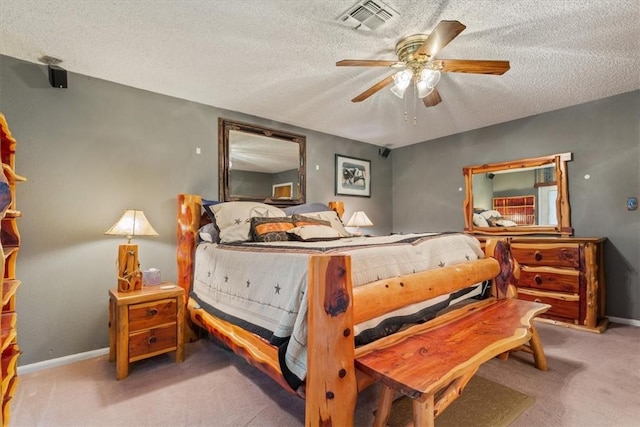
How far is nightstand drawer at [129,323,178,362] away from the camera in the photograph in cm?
208

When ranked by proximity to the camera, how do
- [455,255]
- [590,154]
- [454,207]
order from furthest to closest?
1. [454,207]
2. [590,154]
3. [455,255]

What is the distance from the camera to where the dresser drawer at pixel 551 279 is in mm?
2908

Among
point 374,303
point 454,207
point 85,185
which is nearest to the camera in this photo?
point 374,303

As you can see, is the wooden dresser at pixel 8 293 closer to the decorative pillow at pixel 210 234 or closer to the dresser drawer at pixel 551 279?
the decorative pillow at pixel 210 234

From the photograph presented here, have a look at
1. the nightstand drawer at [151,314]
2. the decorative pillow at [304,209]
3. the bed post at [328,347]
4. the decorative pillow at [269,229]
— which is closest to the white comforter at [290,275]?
the bed post at [328,347]

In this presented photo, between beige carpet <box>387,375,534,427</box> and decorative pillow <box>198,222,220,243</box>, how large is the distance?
187 centimetres

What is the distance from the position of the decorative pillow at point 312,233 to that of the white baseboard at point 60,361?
184 centimetres

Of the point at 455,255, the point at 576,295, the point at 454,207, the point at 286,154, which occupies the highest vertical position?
the point at 286,154

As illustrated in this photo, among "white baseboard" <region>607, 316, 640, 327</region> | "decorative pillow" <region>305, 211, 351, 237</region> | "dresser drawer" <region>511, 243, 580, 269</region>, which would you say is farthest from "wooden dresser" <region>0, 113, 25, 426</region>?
"white baseboard" <region>607, 316, 640, 327</region>

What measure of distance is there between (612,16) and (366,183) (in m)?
3.16

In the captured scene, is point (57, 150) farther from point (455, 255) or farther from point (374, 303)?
point (455, 255)

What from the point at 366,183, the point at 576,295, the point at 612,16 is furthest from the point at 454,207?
the point at 612,16

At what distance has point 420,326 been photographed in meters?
1.64

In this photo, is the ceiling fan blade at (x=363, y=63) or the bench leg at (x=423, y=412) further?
the ceiling fan blade at (x=363, y=63)
